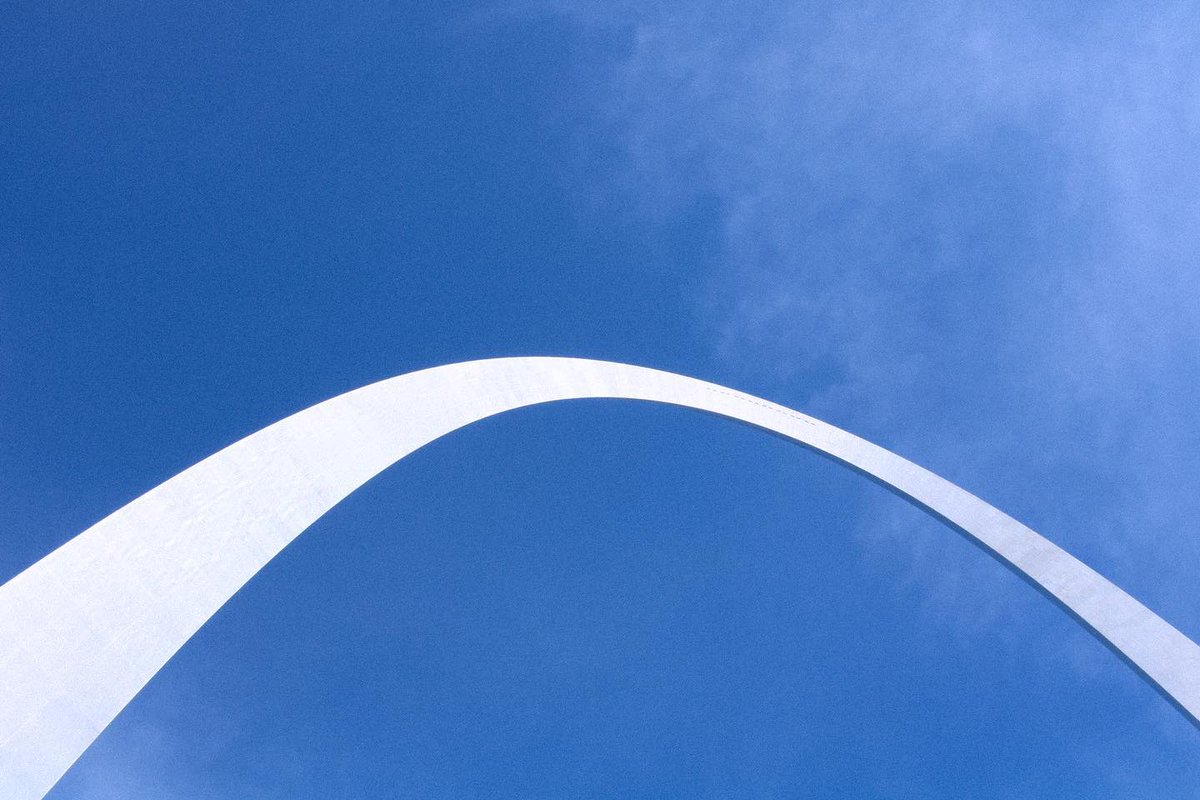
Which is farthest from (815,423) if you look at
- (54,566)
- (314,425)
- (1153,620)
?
(54,566)

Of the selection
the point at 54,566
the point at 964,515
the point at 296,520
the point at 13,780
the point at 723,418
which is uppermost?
the point at 723,418

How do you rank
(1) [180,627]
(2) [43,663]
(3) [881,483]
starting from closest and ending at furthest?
(2) [43,663] < (1) [180,627] < (3) [881,483]

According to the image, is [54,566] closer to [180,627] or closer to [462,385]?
[180,627]

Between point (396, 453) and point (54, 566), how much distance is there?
473cm

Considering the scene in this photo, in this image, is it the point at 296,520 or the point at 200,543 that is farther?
the point at 296,520

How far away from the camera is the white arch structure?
19.5 ft

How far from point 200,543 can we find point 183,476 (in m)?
0.60

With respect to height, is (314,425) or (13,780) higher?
(314,425)

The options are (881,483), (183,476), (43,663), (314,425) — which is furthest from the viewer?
(881,483)

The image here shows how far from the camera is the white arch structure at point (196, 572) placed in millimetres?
5934

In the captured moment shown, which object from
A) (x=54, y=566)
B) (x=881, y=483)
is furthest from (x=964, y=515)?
A: (x=54, y=566)

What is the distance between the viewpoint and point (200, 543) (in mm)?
7371

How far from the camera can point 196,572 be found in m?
7.27

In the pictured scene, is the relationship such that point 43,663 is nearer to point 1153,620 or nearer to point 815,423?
point 1153,620
